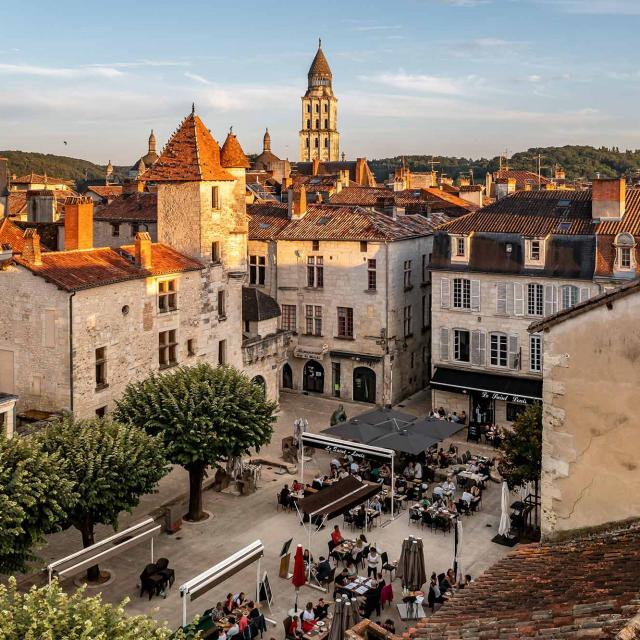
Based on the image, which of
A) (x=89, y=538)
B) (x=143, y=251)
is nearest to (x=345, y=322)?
(x=143, y=251)

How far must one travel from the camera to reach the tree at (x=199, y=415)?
89.5ft

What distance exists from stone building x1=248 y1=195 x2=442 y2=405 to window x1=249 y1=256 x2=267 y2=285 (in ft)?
0.20

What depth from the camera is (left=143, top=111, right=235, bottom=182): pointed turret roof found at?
122 ft

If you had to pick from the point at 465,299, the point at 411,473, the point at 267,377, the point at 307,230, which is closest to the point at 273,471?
the point at 411,473

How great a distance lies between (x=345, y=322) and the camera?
151ft

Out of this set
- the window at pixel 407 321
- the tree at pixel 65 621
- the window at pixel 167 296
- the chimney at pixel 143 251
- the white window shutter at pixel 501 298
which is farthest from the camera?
the window at pixel 407 321

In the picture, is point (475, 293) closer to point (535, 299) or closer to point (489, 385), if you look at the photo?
point (535, 299)

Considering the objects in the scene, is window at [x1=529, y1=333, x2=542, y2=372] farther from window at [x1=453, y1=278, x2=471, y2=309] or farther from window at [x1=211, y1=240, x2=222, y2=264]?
window at [x1=211, y1=240, x2=222, y2=264]

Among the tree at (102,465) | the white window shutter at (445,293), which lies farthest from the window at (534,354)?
the tree at (102,465)

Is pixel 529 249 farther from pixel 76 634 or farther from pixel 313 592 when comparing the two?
pixel 76 634

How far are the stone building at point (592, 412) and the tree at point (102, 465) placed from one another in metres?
13.2

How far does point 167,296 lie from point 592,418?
25408 mm

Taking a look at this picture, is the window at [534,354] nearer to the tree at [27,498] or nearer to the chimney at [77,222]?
the chimney at [77,222]

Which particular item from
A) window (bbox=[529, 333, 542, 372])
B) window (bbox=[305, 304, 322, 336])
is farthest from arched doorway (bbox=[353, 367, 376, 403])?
window (bbox=[529, 333, 542, 372])
